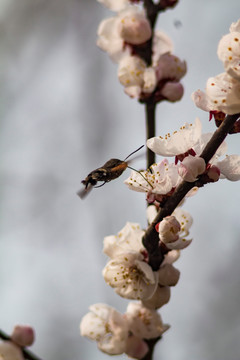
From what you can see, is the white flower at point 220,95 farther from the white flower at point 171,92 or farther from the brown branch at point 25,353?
the brown branch at point 25,353

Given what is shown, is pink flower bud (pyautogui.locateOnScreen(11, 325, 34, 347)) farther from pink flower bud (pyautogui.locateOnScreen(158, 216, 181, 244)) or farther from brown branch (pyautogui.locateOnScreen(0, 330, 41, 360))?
pink flower bud (pyautogui.locateOnScreen(158, 216, 181, 244))

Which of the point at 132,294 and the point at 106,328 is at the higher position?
the point at 132,294

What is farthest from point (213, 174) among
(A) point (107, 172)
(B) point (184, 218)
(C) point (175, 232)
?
(B) point (184, 218)

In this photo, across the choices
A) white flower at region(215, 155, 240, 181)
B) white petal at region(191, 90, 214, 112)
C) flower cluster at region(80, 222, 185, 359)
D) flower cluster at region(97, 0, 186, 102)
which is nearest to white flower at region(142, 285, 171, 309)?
flower cluster at region(80, 222, 185, 359)

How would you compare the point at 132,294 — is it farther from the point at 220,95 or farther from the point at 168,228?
the point at 220,95

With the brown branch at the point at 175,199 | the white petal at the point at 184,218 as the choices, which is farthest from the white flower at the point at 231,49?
the white petal at the point at 184,218

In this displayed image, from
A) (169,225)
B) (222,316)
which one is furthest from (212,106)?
(222,316)
